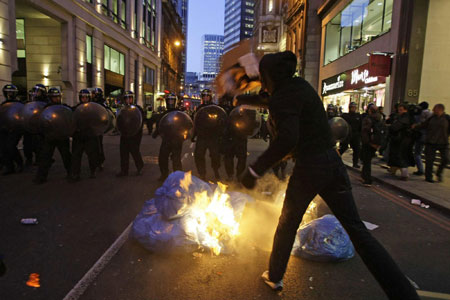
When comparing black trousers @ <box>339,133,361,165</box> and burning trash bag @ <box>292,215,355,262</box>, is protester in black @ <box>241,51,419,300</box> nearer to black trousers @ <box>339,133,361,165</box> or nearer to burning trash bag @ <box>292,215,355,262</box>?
burning trash bag @ <box>292,215,355,262</box>

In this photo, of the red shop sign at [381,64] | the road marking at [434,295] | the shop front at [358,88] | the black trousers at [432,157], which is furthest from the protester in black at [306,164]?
the shop front at [358,88]

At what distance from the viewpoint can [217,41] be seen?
542 ft

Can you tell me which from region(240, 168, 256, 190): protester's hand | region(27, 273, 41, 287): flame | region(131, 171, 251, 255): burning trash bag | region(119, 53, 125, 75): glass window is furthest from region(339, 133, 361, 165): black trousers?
region(119, 53, 125, 75): glass window

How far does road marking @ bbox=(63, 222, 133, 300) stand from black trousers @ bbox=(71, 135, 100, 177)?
11.2 feet

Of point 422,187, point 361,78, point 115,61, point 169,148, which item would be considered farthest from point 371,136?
point 115,61

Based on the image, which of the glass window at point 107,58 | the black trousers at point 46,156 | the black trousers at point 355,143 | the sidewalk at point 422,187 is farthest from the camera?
the glass window at point 107,58

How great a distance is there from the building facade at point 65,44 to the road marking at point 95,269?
13.6 meters

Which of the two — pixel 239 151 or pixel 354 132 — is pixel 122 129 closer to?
pixel 239 151

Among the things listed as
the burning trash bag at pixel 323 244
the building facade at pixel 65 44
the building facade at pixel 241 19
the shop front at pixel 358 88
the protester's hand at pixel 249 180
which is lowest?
the burning trash bag at pixel 323 244

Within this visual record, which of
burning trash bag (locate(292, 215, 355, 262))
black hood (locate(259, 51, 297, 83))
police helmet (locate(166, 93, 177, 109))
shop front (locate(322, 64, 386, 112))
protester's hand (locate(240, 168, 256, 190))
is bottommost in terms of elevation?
burning trash bag (locate(292, 215, 355, 262))

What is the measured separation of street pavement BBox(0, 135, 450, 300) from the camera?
270cm

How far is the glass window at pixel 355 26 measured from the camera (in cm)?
1523

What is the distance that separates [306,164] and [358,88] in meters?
16.2

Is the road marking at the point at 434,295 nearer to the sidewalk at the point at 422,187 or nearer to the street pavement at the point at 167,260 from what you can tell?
the street pavement at the point at 167,260
